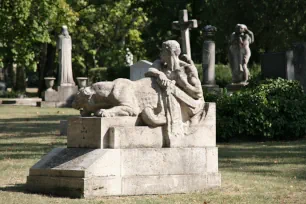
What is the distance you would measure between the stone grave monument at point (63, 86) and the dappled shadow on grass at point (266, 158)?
20531 millimetres

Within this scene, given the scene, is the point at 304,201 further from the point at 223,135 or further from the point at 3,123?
the point at 3,123

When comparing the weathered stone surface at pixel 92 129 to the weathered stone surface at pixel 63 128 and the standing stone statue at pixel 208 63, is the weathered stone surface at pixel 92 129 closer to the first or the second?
the weathered stone surface at pixel 63 128

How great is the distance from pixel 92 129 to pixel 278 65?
490 inches

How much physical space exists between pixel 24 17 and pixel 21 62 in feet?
16.1

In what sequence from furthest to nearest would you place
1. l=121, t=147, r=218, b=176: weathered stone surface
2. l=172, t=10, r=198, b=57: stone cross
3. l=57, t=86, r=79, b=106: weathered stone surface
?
l=57, t=86, r=79, b=106: weathered stone surface
l=172, t=10, r=198, b=57: stone cross
l=121, t=147, r=218, b=176: weathered stone surface

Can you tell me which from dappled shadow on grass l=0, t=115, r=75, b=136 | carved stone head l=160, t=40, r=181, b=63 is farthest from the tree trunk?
carved stone head l=160, t=40, r=181, b=63

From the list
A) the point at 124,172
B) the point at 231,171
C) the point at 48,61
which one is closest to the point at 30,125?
the point at 231,171

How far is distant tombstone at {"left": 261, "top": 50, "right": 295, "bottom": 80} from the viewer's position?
22538 mm

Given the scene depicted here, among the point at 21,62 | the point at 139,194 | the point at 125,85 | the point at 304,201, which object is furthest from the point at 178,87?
the point at 21,62

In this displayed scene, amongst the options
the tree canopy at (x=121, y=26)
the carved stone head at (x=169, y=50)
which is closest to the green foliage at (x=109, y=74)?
the tree canopy at (x=121, y=26)

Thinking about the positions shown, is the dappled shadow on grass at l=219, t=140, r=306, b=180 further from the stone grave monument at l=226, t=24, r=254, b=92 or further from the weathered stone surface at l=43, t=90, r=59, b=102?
the weathered stone surface at l=43, t=90, r=59, b=102

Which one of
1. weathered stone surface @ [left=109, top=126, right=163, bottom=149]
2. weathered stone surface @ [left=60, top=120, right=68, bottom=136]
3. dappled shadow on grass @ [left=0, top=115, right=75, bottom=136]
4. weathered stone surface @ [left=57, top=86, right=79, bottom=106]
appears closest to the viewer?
weathered stone surface @ [left=109, top=126, right=163, bottom=149]

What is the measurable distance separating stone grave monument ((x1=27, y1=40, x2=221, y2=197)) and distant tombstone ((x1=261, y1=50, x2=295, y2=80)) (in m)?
10.7

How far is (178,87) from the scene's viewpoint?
12062 mm
